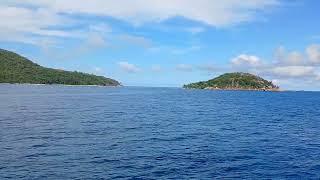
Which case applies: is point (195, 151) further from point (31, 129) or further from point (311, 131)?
point (311, 131)

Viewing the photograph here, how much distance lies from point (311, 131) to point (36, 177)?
197ft

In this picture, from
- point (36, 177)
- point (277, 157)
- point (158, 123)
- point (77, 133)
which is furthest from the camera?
point (158, 123)

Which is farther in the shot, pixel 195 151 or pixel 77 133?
pixel 77 133

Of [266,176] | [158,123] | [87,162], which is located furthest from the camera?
[158,123]

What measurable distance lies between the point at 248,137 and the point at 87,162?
3391 centimetres

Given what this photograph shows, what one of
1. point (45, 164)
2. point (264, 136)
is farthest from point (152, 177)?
point (264, 136)

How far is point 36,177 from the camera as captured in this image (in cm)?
4019

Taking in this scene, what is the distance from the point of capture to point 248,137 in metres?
72.8

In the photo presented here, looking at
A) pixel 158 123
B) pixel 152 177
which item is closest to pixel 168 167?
pixel 152 177

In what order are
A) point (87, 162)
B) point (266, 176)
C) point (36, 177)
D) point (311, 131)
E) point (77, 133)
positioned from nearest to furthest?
point (36, 177)
point (266, 176)
point (87, 162)
point (77, 133)
point (311, 131)

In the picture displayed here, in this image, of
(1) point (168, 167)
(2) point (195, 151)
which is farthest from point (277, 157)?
(1) point (168, 167)

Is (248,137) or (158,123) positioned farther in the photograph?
(158,123)

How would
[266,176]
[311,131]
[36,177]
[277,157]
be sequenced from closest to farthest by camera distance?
[36,177]
[266,176]
[277,157]
[311,131]

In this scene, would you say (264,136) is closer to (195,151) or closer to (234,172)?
(195,151)
